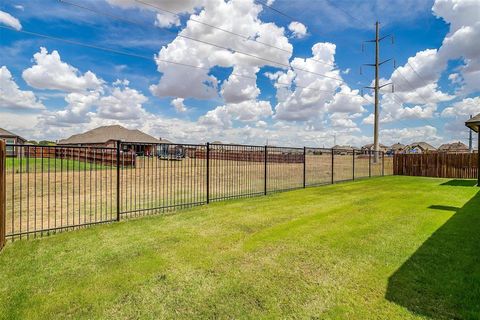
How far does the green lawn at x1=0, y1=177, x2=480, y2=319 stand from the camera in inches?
110

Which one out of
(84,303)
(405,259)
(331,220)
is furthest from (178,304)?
(331,220)

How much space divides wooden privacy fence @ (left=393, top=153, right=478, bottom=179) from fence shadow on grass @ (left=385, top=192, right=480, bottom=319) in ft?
49.0

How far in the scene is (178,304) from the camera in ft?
9.45

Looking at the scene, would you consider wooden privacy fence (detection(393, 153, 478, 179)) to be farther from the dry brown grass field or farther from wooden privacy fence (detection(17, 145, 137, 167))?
wooden privacy fence (detection(17, 145, 137, 167))

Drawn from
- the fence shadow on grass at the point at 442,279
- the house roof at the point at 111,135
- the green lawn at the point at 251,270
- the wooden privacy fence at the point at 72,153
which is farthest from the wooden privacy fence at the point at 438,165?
the house roof at the point at 111,135

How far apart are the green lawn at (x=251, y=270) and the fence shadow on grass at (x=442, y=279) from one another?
14 mm

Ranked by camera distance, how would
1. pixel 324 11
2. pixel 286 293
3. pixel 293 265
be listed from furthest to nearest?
pixel 324 11 < pixel 293 265 < pixel 286 293

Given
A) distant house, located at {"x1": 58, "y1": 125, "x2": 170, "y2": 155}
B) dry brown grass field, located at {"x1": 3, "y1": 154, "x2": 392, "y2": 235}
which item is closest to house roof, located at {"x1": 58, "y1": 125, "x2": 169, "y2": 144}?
distant house, located at {"x1": 58, "y1": 125, "x2": 170, "y2": 155}

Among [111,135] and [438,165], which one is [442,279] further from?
[111,135]

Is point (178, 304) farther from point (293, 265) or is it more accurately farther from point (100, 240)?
point (100, 240)

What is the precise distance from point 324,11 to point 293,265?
14170 mm

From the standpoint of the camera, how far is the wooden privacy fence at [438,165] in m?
16.6

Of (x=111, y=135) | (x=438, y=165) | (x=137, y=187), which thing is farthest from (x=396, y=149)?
(x=137, y=187)

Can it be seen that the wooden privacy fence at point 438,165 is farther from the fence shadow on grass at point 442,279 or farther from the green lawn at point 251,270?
the fence shadow on grass at point 442,279
